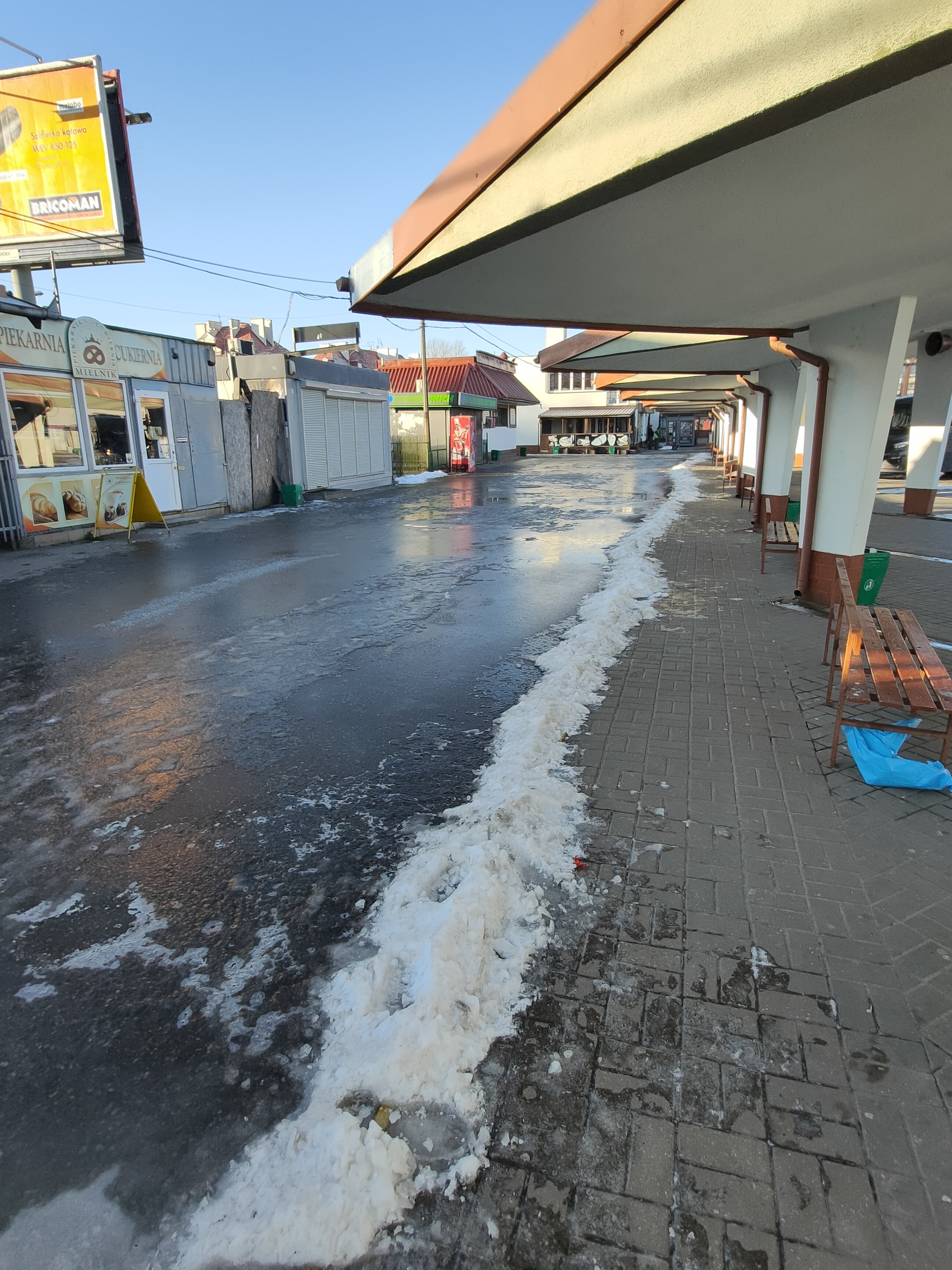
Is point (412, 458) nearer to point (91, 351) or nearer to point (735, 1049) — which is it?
point (91, 351)

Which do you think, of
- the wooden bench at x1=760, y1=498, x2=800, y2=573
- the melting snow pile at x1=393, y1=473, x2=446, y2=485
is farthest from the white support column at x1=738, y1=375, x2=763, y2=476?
the melting snow pile at x1=393, y1=473, x2=446, y2=485

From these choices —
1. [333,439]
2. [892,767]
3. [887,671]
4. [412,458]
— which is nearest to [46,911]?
[892,767]

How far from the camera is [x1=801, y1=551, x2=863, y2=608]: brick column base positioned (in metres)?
7.36

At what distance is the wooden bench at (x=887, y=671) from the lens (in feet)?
12.5

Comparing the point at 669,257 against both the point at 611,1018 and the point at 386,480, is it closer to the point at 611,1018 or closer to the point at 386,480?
the point at 611,1018

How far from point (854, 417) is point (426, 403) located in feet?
86.8

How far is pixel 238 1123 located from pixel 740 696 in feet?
14.2

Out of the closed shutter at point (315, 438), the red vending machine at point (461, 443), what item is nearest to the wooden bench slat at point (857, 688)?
the closed shutter at point (315, 438)

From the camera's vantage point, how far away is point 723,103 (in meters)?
2.80

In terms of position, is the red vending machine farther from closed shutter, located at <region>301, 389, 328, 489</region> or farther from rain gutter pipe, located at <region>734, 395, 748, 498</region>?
rain gutter pipe, located at <region>734, 395, 748, 498</region>

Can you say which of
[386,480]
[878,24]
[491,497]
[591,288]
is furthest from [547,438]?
[878,24]

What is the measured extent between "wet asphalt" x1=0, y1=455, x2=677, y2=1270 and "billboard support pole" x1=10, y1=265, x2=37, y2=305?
1034 cm

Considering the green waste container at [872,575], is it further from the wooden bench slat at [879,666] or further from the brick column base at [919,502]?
the brick column base at [919,502]

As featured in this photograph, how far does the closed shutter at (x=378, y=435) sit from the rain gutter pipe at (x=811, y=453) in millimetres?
19878
